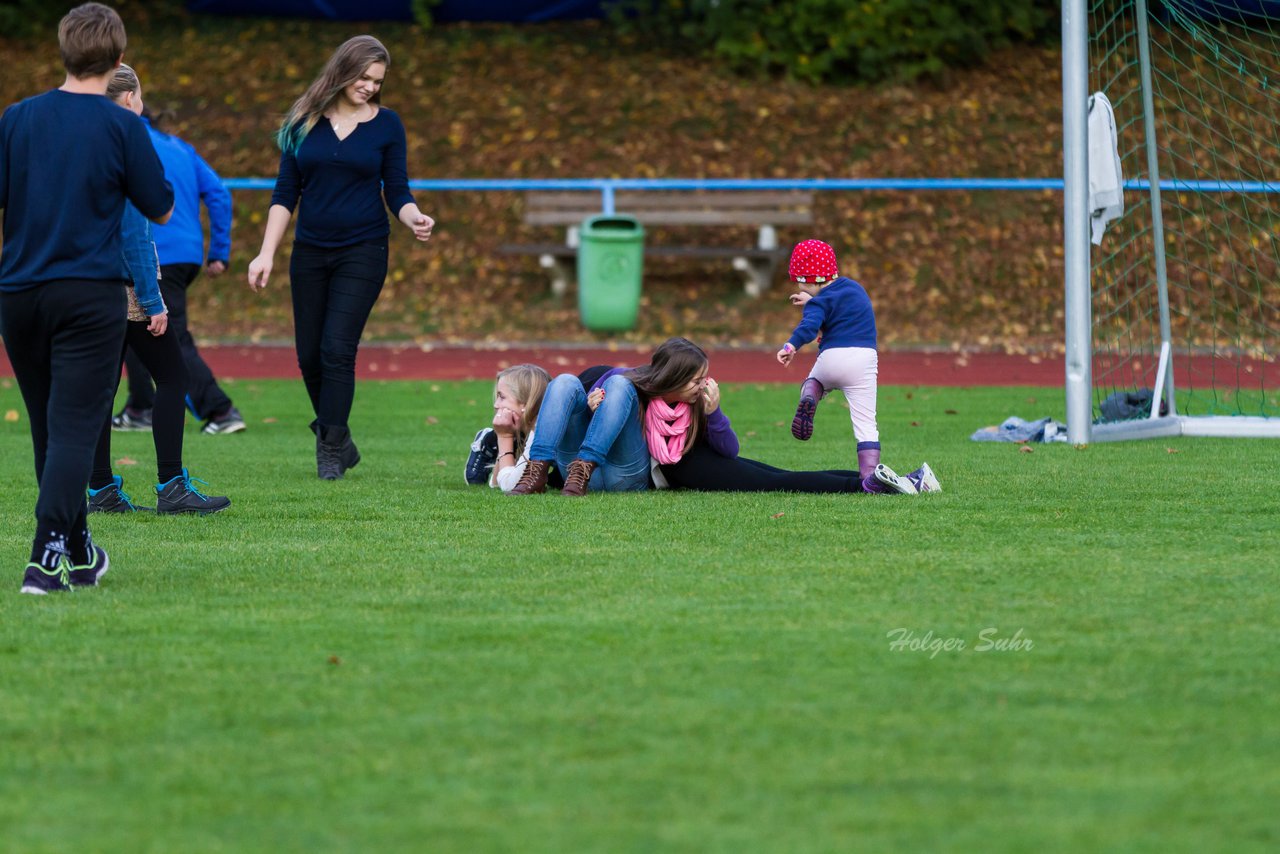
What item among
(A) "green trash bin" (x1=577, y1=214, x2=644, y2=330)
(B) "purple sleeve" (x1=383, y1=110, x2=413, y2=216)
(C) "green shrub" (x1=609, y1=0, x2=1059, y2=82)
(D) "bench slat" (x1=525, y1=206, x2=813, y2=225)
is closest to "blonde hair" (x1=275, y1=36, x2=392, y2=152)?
(B) "purple sleeve" (x1=383, y1=110, x2=413, y2=216)

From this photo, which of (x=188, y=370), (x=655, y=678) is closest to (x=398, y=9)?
(x=188, y=370)

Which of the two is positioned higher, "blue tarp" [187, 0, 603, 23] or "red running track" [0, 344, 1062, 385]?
"blue tarp" [187, 0, 603, 23]

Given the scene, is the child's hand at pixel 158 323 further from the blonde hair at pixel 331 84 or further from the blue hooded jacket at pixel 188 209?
the blue hooded jacket at pixel 188 209

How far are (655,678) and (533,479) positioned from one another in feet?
11.0

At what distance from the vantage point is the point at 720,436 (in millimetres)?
A: 7277

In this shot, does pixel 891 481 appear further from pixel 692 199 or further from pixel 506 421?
pixel 692 199

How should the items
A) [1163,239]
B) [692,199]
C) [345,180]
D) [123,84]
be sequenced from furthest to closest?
[692,199], [1163,239], [345,180], [123,84]

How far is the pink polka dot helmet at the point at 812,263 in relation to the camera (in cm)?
722

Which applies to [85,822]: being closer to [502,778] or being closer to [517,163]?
[502,778]

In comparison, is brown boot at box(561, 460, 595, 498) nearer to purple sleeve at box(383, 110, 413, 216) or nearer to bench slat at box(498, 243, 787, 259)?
purple sleeve at box(383, 110, 413, 216)

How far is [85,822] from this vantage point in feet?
9.77

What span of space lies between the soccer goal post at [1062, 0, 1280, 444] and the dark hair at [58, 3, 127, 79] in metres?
5.78

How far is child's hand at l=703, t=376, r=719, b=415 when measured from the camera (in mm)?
6941

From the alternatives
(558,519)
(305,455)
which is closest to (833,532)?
(558,519)
